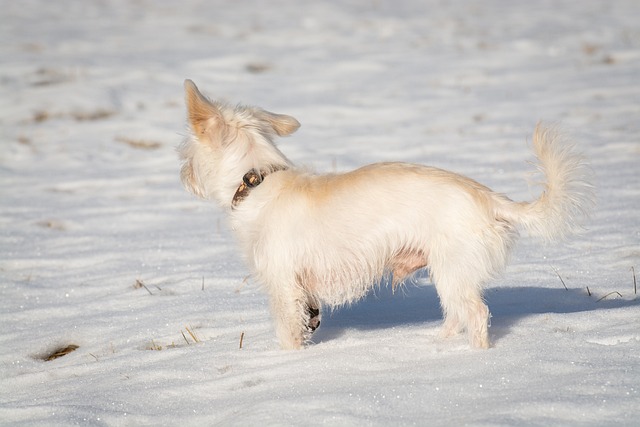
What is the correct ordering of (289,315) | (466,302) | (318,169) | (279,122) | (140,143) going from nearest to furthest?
(466,302) → (289,315) → (279,122) → (318,169) → (140,143)

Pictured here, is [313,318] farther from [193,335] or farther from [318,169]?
[318,169]

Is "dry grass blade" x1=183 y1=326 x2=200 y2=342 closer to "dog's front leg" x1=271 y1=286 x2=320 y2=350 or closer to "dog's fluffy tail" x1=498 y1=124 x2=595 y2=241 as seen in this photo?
"dog's front leg" x1=271 y1=286 x2=320 y2=350

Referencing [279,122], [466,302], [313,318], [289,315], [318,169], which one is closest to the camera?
[466,302]

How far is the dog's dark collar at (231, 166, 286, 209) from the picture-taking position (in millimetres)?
4004

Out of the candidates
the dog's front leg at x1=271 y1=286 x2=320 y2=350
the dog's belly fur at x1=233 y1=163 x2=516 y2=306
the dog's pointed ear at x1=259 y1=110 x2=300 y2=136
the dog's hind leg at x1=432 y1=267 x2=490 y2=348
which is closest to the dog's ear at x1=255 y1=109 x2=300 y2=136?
the dog's pointed ear at x1=259 y1=110 x2=300 y2=136

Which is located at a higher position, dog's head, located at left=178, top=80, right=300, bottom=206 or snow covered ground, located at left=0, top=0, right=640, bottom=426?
dog's head, located at left=178, top=80, right=300, bottom=206

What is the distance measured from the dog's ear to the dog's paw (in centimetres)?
97

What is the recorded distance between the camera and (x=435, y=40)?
41.7 ft

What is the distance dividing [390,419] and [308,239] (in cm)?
110

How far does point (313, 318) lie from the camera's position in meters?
4.08

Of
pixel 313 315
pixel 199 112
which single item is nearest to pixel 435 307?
pixel 313 315

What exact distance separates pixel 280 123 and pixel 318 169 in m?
3.44

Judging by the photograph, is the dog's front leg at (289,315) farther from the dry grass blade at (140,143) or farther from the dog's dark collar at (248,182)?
the dry grass blade at (140,143)

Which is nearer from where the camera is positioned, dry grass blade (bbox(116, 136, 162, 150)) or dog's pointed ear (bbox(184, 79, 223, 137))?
dog's pointed ear (bbox(184, 79, 223, 137))
